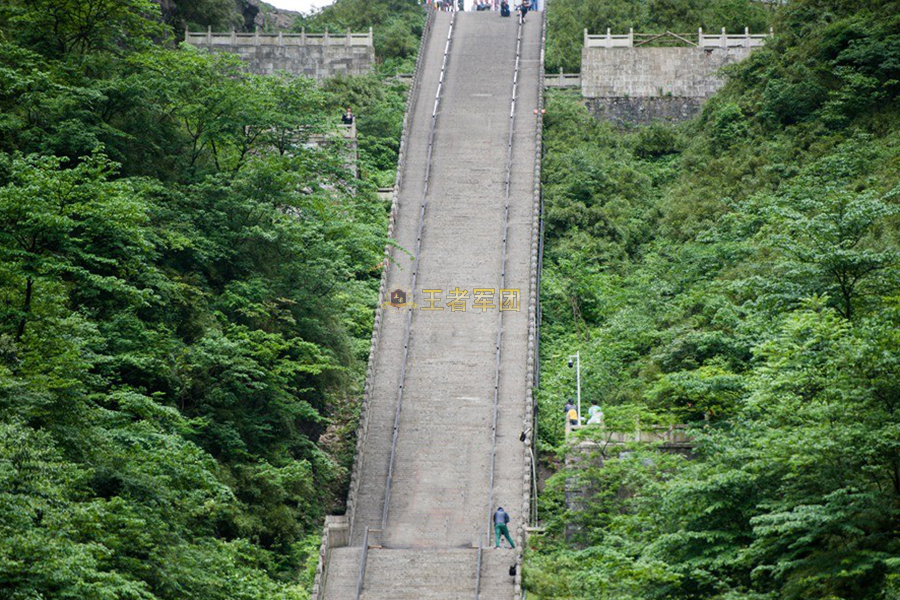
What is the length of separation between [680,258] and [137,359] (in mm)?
18768

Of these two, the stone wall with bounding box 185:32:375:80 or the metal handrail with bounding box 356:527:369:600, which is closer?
the metal handrail with bounding box 356:527:369:600

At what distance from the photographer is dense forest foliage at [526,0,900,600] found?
2578 centimetres

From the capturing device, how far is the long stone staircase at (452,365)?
1348 inches

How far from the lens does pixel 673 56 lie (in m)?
60.6

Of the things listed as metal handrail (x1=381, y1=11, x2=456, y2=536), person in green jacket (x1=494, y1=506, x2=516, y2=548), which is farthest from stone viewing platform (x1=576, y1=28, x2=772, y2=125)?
person in green jacket (x1=494, y1=506, x2=516, y2=548)

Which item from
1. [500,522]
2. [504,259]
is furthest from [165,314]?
[504,259]

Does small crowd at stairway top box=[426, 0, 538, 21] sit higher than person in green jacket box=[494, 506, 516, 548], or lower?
higher

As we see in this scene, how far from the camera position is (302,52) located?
206 feet

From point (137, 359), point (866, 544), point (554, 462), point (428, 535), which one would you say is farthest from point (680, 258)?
point (866, 544)

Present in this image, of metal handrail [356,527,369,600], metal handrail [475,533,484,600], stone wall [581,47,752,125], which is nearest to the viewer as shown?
metal handrail [475,533,484,600]

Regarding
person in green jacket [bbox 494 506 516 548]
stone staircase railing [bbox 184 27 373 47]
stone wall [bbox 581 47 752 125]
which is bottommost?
person in green jacket [bbox 494 506 516 548]

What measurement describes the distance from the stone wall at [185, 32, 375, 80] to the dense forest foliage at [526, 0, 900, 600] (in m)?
8.81

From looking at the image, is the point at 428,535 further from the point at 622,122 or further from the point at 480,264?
the point at 622,122

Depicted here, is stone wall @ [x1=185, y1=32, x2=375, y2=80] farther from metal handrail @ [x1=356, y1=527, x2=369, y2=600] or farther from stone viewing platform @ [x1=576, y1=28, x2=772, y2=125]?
metal handrail @ [x1=356, y1=527, x2=369, y2=600]
